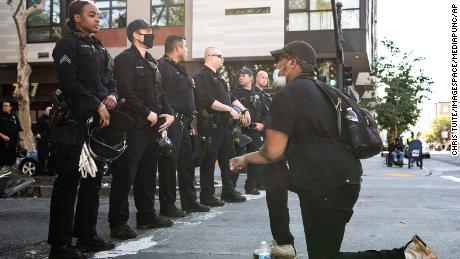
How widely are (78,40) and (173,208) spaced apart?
261 centimetres

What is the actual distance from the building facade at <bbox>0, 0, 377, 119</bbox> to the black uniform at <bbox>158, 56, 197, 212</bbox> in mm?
19269

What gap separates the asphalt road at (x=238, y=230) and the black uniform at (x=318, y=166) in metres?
1.31

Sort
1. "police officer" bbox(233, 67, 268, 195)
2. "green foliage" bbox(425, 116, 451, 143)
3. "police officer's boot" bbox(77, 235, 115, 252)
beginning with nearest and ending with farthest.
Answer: "police officer's boot" bbox(77, 235, 115, 252) < "police officer" bbox(233, 67, 268, 195) < "green foliage" bbox(425, 116, 451, 143)

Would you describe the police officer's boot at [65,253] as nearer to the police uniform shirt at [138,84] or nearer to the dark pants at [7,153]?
the police uniform shirt at [138,84]

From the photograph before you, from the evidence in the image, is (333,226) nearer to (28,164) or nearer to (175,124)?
(175,124)

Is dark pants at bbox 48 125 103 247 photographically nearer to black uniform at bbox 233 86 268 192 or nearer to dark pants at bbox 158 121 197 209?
dark pants at bbox 158 121 197 209

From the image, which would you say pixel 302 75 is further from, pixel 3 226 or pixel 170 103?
pixel 3 226

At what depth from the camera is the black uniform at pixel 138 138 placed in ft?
16.2

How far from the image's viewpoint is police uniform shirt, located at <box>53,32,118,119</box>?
4.02 metres

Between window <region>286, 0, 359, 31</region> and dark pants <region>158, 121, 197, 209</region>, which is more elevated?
window <region>286, 0, 359, 31</region>

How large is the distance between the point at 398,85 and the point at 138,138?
A: 38.4 m

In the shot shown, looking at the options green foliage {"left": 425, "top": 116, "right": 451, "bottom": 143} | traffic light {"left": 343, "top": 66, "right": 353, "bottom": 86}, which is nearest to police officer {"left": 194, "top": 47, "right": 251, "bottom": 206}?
traffic light {"left": 343, "top": 66, "right": 353, "bottom": 86}

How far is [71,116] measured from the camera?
4.04 m

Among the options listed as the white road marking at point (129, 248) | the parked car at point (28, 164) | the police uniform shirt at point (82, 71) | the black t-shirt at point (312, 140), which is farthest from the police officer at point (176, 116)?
the parked car at point (28, 164)
